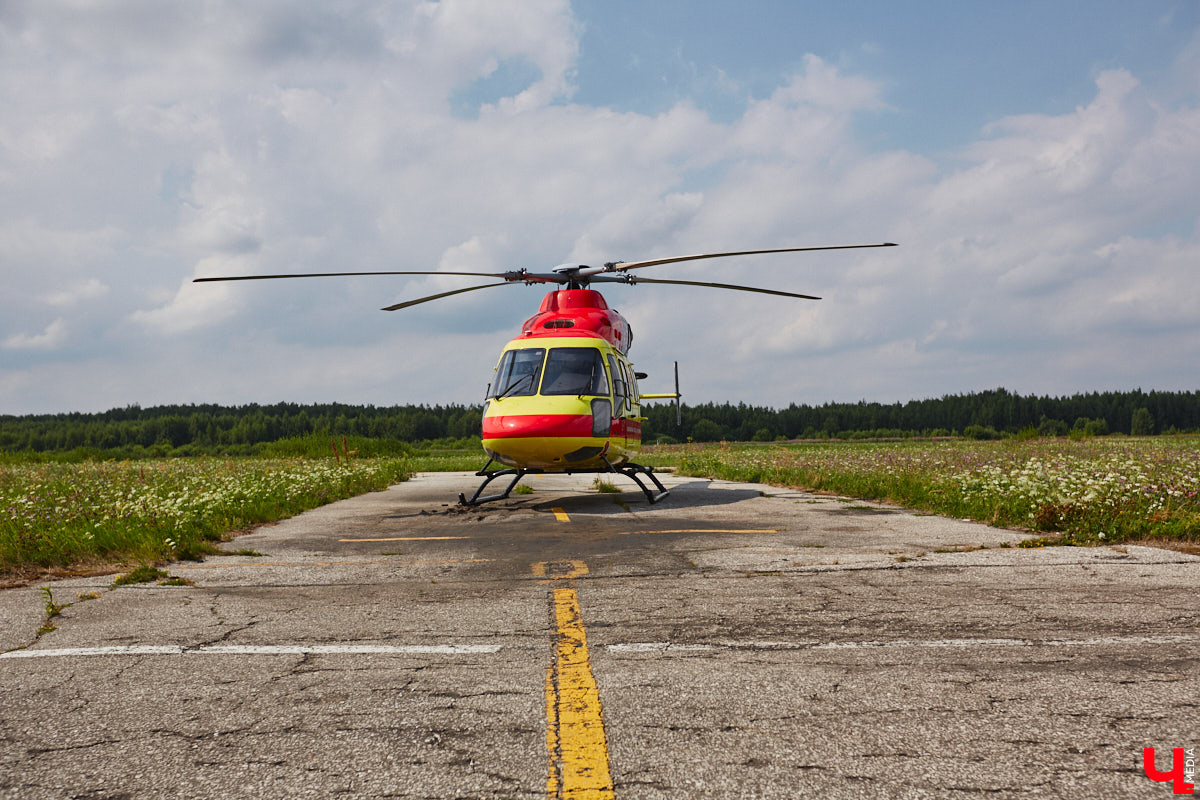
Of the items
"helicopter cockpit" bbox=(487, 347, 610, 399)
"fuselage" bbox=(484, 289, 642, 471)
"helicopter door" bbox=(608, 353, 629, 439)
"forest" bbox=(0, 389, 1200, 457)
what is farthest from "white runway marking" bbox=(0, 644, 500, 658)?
"forest" bbox=(0, 389, 1200, 457)

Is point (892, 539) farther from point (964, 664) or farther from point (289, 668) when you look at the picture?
point (289, 668)

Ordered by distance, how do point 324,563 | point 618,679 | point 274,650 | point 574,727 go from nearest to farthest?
point 574,727
point 618,679
point 274,650
point 324,563

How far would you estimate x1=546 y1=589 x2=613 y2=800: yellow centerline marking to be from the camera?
93.7 inches

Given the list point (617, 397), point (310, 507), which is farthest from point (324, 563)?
point (617, 397)

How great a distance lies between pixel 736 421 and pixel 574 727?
106 m

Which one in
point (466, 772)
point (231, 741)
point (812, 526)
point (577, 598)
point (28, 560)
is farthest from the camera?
point (812, 526)

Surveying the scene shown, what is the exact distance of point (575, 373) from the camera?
474 inches

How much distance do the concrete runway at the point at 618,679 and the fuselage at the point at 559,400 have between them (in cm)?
475

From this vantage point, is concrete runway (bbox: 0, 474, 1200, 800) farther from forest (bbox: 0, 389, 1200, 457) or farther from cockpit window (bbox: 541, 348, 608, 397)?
forest (bbox: 0, 389, 1200, 457)

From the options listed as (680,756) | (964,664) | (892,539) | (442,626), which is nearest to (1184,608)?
(964,664)

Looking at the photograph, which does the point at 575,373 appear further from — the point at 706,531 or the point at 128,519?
the point at 128,519

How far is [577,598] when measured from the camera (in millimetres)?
5207

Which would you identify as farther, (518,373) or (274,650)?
(518,373)

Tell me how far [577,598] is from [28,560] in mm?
5318
